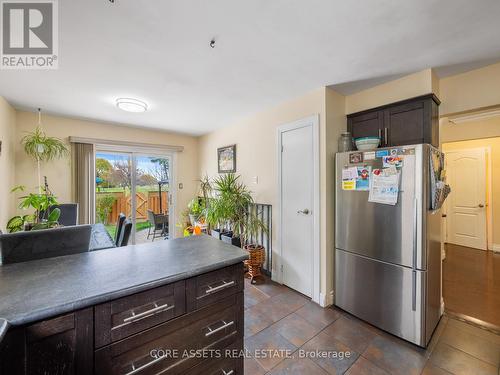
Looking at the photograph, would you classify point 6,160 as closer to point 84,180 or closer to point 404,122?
point 84,180

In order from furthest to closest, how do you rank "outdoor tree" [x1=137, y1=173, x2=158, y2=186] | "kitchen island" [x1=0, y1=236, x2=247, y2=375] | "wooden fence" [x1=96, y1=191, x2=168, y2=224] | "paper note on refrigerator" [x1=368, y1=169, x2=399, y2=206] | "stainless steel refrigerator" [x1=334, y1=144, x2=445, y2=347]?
"outdoor tree" [x1=137, y1=173, x2=158, y2=186] → "wooden fence" [x1=96, y1=191, x2=168, y2=224] → "paper note on refrigerator" [x1=368, y1=169, x2=399, y2=206] → "stainless steel refrigerator" [x1=334, y1=144, x2=445, y2=347] → "kitchen island" [x1=0, y1=236, x2=247, y2=375]

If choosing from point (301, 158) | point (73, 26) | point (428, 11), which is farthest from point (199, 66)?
point (428, 11)

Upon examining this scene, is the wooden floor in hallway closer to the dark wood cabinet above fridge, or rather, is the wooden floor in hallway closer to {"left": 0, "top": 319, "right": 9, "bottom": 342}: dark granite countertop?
the dark wood cabinet above fridge

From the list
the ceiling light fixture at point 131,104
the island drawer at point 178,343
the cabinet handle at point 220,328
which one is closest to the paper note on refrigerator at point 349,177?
the island drawer at point 178,343

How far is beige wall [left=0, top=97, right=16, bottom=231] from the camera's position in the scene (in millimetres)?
2592

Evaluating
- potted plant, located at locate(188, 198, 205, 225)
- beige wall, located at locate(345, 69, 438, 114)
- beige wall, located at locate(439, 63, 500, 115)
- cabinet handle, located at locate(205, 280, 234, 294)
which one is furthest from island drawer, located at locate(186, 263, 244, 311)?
potted plant, located at locate(188, 198, 205, 225)

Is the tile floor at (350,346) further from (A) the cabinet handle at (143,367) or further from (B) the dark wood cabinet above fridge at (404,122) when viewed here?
(B) the dark wood cabinet above fridge at (404,122)

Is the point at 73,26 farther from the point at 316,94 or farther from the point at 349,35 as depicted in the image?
the point at 316,94

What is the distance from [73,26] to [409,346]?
3.49 m

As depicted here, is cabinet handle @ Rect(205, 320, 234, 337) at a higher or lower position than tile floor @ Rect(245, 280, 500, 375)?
higher

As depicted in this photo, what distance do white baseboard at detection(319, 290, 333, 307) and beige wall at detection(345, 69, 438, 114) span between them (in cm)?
210

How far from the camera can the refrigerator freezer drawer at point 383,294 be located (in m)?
1.77

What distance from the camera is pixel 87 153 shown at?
3.60m

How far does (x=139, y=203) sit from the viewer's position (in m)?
4.36
